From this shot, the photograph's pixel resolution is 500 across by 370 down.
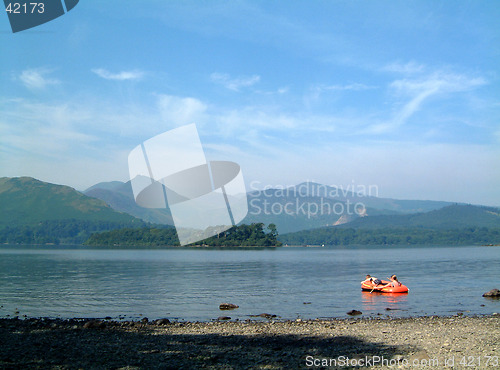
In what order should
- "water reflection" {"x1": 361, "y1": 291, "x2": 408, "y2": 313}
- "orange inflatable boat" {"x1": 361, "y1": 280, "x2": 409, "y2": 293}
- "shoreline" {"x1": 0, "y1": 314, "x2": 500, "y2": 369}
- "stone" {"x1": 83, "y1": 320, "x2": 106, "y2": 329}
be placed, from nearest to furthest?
"shoreline" {"x1": 0, "y1": 314, "x2": 500, "y2": 369}, "stone" {"x1": 83, "y1": 320, "x2": 106, "y2": 329}, "water reflection" {"x1": 361, "y1": 291, "x2": 408, "y2": 313}, "orange inflatable boat" {"x1": 361, "y1": 280, "x2": 409, "y2": 293}

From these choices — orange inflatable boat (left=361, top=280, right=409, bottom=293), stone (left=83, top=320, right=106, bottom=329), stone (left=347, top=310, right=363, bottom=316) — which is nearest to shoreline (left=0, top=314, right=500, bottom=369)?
stone (left=83, top=320, right=106, bottom=329)

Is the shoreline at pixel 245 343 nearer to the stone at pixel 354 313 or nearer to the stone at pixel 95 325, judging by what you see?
the stone at pixel 95 325

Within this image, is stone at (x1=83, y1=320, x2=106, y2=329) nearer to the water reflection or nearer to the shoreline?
the shoreline

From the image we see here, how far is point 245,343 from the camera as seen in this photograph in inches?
613

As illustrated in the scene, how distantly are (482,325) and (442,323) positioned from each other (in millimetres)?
1753

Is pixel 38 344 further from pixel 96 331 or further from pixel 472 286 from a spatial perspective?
pixel 472 286

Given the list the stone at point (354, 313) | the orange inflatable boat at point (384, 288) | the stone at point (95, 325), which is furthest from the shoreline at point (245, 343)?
the orange inflatable boat at point (384, 288)

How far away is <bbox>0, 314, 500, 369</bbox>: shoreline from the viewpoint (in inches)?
496

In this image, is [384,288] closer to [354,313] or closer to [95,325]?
[354,313]

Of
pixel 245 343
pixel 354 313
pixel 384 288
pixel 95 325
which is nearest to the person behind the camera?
pixel 245 343

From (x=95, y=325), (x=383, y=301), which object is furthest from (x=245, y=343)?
(x=383, y=301)

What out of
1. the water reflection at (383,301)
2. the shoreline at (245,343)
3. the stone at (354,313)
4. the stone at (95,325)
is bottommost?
the water reflection at (383,301)

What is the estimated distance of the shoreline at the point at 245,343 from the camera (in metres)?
12.6

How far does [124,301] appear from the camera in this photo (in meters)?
30.6
